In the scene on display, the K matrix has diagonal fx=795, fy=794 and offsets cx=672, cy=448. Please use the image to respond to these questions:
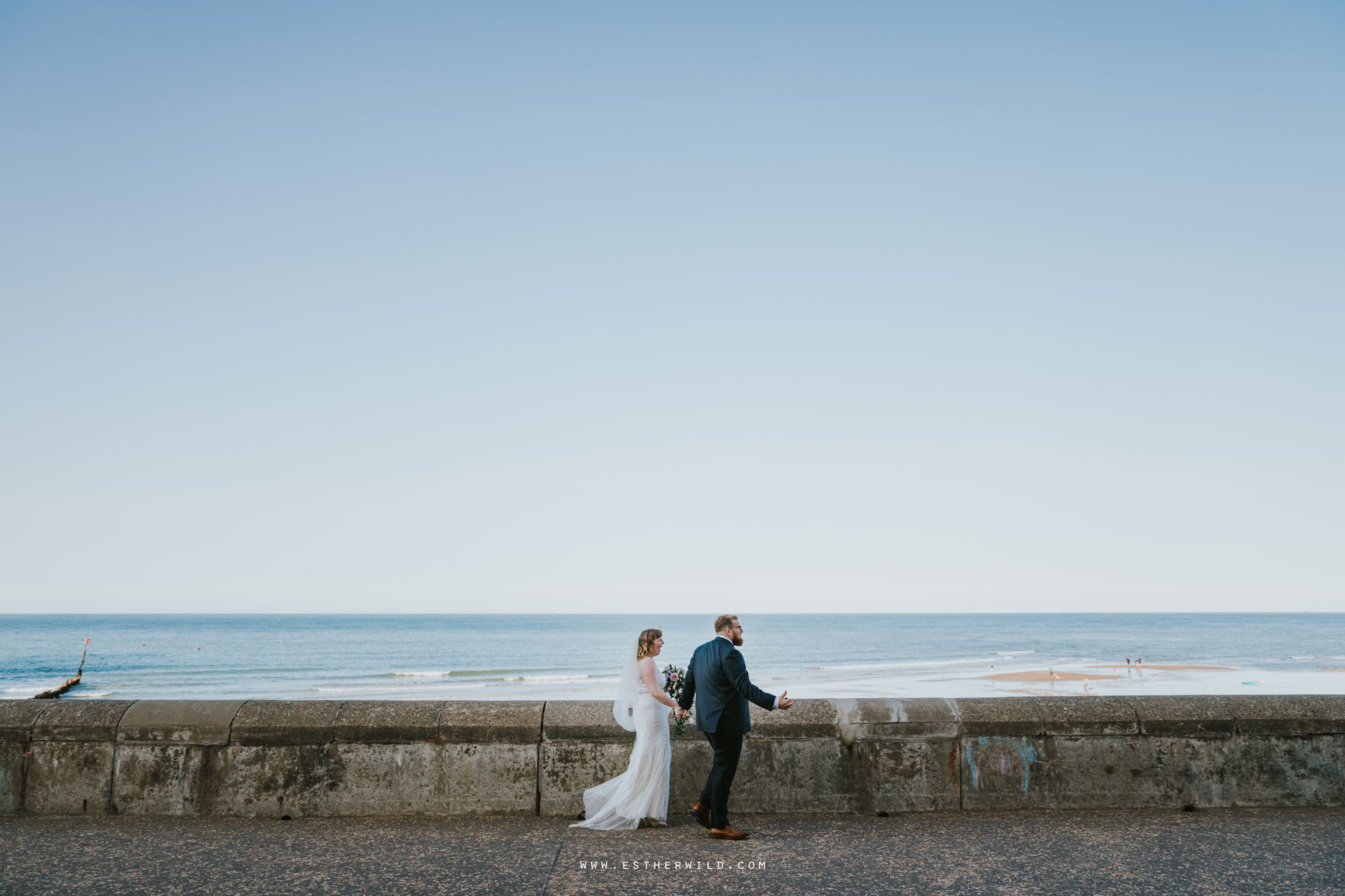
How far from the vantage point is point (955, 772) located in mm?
5469

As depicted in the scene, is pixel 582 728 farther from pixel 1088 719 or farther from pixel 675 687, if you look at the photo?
pixel 1088 719

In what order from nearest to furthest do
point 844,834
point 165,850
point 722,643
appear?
point 165,850, point 844,834, point 722,643

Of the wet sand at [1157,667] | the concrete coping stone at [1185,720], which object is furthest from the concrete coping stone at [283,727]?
the wet sand at [1157,667]

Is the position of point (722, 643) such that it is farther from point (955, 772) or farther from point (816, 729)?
point (955, 772)

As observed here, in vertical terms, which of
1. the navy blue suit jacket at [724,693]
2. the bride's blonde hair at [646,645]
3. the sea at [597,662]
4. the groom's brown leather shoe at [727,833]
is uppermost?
the bride's blonde hair at [646,645]

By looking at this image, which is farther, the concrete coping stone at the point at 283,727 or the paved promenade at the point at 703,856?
the concrete coping stone at the point at 283,727

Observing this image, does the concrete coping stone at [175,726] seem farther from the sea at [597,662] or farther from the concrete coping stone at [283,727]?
the sea at [597,662]

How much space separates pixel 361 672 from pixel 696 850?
40.4m

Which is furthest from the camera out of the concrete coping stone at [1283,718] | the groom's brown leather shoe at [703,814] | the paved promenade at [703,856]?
the concrete coping stone at [1283,718]

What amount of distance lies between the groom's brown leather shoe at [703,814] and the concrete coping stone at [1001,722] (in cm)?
187

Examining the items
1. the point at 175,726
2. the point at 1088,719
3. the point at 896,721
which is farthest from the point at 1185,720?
the point at 175,726

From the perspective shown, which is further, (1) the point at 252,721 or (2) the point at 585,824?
(1) the point at 252,721

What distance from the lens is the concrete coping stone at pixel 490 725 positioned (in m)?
5.40

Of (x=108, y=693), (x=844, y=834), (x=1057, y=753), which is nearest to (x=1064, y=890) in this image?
(x=844, y=834)
